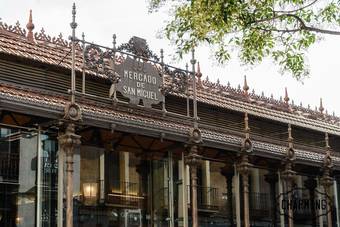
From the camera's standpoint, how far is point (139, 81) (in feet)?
71.7

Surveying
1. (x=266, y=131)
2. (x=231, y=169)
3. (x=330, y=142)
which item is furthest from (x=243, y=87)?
(x=231, y=169)

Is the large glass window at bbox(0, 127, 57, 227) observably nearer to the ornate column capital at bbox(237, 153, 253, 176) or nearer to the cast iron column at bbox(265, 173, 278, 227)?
the ornate column capital at bbox(237, 153, 253, 176)

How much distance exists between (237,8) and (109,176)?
746 cm

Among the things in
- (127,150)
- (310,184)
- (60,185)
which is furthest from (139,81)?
(310,184)

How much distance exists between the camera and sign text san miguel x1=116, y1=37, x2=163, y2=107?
2147 cm

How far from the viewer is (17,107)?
17875 mm

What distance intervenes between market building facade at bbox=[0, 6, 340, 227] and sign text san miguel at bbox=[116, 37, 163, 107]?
0.03 metres

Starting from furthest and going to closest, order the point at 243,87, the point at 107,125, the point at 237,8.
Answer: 1. the point at 243,87
2. the point at 107,125
3. the point at 237,8

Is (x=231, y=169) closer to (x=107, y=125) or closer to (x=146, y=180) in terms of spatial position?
(x=146, y=180)

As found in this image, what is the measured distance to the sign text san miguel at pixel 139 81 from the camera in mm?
21469

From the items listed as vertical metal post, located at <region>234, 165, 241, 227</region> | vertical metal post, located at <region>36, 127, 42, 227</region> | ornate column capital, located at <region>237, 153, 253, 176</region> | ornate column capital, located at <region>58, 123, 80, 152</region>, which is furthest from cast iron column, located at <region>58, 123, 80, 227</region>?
vertical metal post, located at <region>234, 165, 241, 227</region>

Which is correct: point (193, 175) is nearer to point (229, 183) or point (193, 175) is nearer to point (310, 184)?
point (229, 183)

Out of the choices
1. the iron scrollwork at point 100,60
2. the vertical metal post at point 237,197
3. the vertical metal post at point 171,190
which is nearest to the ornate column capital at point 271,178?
the vertical metal post at point 237,197

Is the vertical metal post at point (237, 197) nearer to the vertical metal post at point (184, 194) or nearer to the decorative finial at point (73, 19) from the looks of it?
the vertical metal post at point (184, 194)
